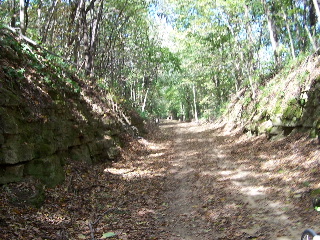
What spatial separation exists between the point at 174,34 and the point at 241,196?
20149 mm

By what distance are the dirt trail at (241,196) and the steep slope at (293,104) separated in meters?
0.84

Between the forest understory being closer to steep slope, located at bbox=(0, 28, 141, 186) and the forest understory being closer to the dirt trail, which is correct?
the dirt trail

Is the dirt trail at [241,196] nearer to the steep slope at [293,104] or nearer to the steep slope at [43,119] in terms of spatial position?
the steep slope at [293,104]

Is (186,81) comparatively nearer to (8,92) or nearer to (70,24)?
(70,24)

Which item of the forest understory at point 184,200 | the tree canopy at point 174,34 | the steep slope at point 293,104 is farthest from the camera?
the tree canopy at point 174,34

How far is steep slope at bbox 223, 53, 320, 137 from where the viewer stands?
392 inches

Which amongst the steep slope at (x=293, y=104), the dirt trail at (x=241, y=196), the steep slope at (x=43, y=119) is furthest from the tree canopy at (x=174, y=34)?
the dirt trail at (x=241, y=196)

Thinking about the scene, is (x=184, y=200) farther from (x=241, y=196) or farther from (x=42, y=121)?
(x=42, y=121)

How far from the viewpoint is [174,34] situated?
2500 cm

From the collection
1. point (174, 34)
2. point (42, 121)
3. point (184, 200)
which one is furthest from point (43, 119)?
point (174, 34)

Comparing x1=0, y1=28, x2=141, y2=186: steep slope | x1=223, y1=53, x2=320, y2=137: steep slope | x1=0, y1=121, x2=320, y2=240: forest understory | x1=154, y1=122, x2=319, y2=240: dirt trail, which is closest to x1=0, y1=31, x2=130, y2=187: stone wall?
x1=0, y1=28, x2=141, y2=186: steep slope

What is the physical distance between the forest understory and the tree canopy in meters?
5.45

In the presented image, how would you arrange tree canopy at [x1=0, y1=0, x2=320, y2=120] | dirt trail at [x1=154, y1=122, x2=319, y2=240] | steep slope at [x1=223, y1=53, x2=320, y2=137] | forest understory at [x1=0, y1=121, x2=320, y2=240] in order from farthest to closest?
tree canopy at [x1=0, y1=0, x2=320, y2=120] → steep slope at [x1=223, y1=53, x2=320, y2=137] → dirt trail at [x1=154, y1=122, x2=319, y2=240] → forest understory at [x1=0, y1=121, x2=320, y2=240]

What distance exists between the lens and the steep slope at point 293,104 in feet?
32.7
